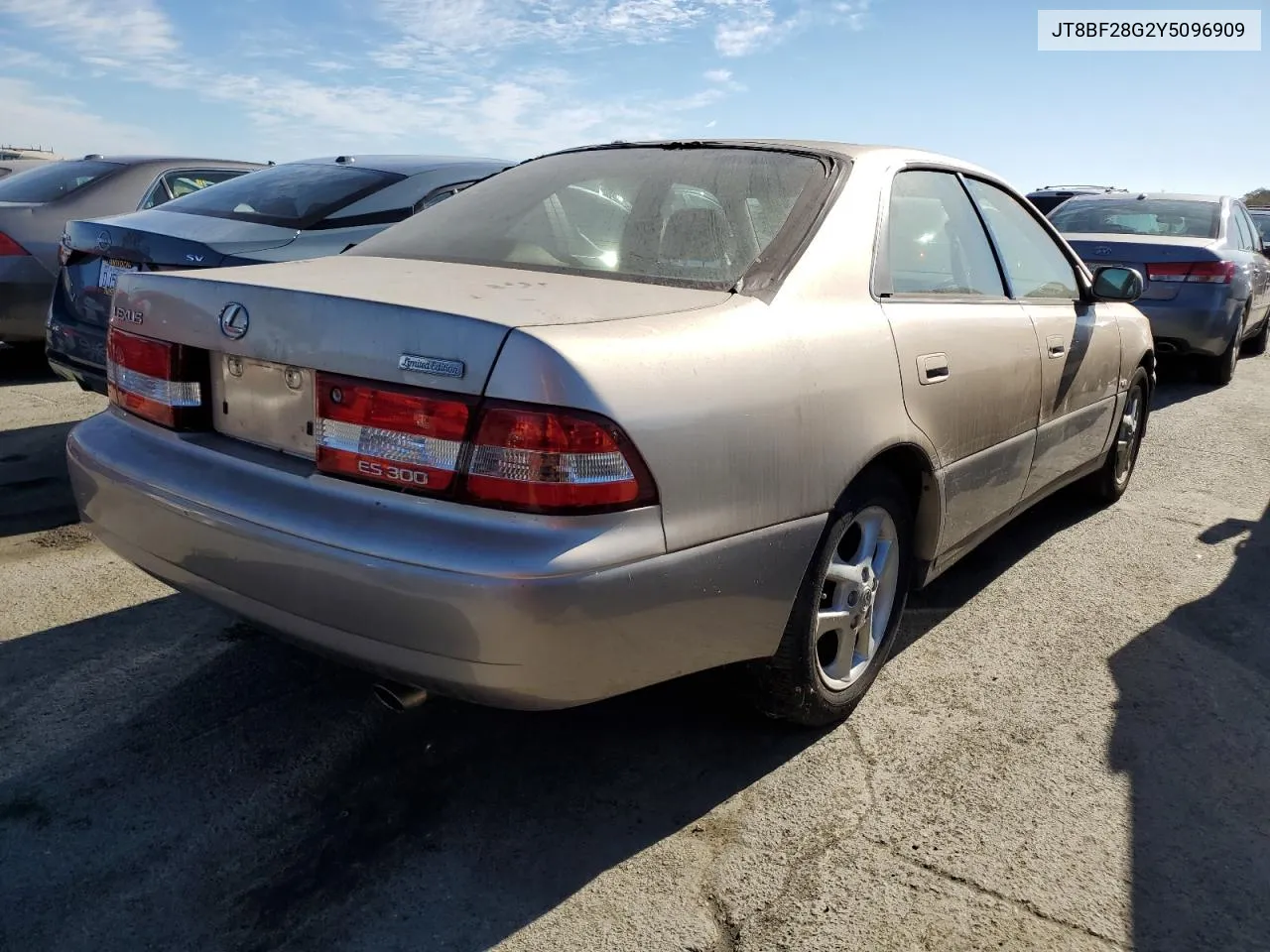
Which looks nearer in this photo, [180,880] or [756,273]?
[180,880]

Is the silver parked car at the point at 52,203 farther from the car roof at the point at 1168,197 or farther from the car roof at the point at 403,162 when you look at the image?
the car roof at the point at 1168,197

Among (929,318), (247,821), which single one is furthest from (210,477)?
(929,318)

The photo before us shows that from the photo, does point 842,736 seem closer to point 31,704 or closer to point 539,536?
point 539,536

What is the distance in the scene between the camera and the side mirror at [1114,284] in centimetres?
413

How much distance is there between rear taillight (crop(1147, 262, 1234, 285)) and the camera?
25.5ft

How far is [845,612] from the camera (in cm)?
268

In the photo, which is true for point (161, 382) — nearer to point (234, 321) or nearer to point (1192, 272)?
point (234, 321)

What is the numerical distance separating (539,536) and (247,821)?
103cm

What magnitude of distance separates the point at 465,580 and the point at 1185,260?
7.59 m

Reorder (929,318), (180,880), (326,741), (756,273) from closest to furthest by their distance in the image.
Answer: (180,880)
(756,273)
(326,741)
(929,318)

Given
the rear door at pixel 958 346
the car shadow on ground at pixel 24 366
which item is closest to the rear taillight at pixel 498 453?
the rear door at pixel 958 346

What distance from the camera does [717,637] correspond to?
2195 mm

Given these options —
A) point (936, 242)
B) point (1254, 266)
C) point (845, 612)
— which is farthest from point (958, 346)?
point (1254, 266)

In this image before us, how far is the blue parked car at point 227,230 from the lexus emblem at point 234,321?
7.97ft
